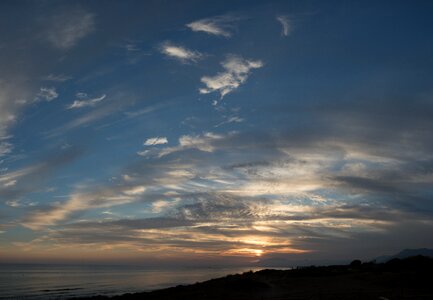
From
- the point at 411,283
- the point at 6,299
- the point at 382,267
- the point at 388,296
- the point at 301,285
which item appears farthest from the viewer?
the point at 6,299

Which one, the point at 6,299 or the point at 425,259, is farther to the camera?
the point at 6,299

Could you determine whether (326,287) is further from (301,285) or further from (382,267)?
(382,267)

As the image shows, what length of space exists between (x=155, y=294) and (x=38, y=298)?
3639cm

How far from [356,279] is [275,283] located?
11.8 m

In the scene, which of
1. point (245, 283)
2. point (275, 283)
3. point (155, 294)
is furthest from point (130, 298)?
point (275, 283)

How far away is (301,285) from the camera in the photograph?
52.2 m

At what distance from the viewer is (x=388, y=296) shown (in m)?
37.0

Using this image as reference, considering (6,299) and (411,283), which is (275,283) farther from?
(6,299)

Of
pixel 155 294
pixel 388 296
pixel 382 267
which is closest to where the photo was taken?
pixel 388 296

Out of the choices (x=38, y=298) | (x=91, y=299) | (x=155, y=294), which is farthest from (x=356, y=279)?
(x=38, y=298)

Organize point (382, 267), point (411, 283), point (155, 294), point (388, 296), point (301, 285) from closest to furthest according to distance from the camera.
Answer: point (388, 296) → point (411, 283) → point (301, 285) → point (155, 294) → point (382, 267)

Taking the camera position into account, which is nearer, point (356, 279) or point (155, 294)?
point (356, 279)

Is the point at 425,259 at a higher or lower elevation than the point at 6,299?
higher

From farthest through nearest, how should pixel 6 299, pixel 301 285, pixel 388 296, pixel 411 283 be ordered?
1. pixel 6 299
2. pixel 301 285
3. pixel 411 283
4. pixel 388 296
